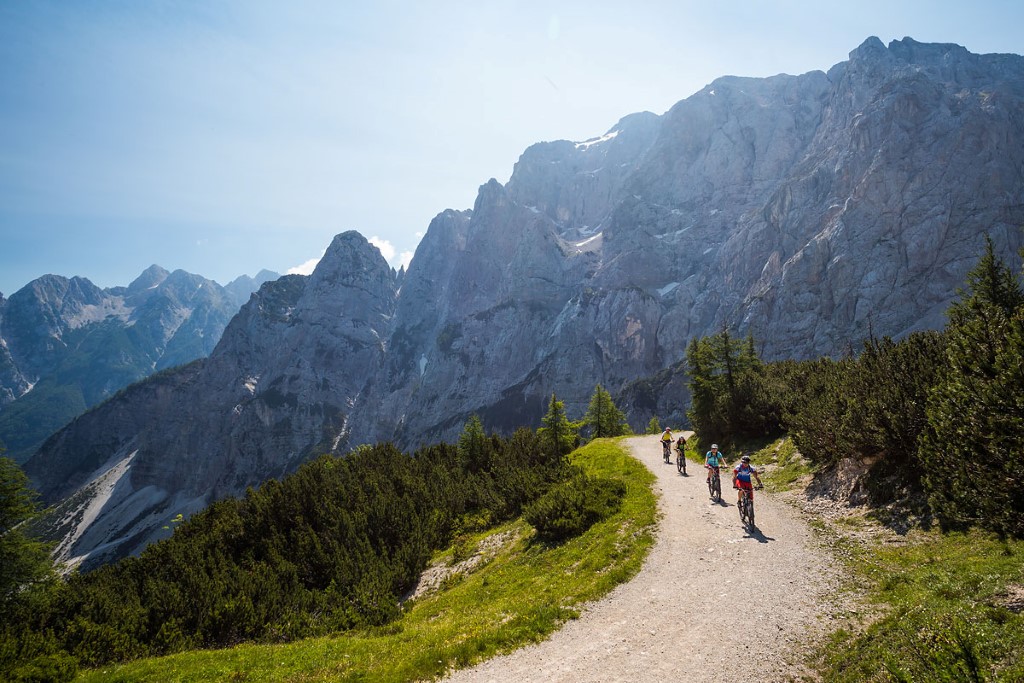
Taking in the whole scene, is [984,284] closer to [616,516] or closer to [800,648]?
[616,516]

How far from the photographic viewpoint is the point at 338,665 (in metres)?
12.1

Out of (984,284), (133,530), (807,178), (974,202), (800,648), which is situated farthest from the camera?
(133,530)

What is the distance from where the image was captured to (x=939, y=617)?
8.41 metres

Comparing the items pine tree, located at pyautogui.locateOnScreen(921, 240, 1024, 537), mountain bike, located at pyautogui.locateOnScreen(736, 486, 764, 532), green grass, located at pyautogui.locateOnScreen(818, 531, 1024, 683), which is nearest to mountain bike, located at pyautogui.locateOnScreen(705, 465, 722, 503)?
mountain bike, located at pyautogui.locateOnScreen(736, 486, 764, 532)

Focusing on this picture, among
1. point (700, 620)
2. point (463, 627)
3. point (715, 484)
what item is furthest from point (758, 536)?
A: point (463, 627)

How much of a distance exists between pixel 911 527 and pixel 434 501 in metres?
24.5

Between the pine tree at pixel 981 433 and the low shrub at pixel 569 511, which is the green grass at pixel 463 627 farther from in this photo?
the pine tree at pixel 981 433

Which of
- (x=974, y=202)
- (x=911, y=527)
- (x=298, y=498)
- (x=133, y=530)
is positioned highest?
(x=974, y=202)

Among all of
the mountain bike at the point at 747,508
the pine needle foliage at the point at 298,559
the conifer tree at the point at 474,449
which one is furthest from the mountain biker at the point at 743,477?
the conifer tree at the point at 474,449

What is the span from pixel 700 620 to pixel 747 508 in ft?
25.8

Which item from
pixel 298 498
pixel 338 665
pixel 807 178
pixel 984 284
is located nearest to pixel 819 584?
pixel 338 665

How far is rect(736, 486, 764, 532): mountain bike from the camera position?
17344 millimetres

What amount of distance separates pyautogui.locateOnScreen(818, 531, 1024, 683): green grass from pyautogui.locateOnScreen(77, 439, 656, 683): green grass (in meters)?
6.23

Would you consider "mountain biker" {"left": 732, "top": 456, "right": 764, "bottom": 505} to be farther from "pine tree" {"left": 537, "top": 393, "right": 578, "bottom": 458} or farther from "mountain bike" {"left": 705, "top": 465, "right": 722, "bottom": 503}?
"pine tree" {"left": 537, "top": 393, "right": 578, "bottom": 458}
